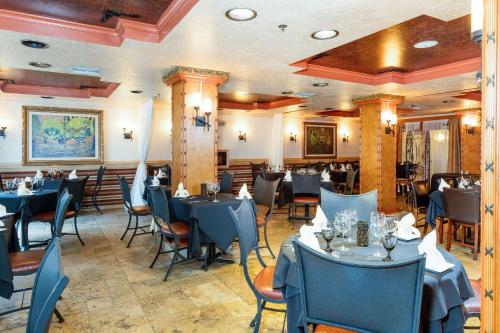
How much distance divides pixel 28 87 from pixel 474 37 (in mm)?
7639

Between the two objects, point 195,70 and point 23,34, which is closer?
point 23,34

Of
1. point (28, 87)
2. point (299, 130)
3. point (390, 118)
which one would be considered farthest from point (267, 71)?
point (299, 130)

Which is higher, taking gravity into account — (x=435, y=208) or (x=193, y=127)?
(x=193, y=127)

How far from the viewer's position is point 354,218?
236 cm

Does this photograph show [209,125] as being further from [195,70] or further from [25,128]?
[25,128]

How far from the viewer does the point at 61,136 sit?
7.71 meters

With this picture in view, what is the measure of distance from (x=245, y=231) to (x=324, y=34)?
2.13 meters

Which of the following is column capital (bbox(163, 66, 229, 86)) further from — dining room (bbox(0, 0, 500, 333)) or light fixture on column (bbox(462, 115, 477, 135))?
light fixture on column (bbox(462, 115, 477, 135))

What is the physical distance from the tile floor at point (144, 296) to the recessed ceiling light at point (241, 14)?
98.2 inches

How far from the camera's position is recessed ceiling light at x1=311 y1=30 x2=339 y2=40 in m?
3.26

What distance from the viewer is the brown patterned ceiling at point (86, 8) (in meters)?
3.04

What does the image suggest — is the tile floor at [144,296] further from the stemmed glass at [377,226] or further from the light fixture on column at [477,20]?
the light fixture on column at [477,20]

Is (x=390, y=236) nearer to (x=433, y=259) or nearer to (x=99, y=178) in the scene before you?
(x=433, y=259)

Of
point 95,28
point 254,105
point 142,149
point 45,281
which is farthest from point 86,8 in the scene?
point 254,105
